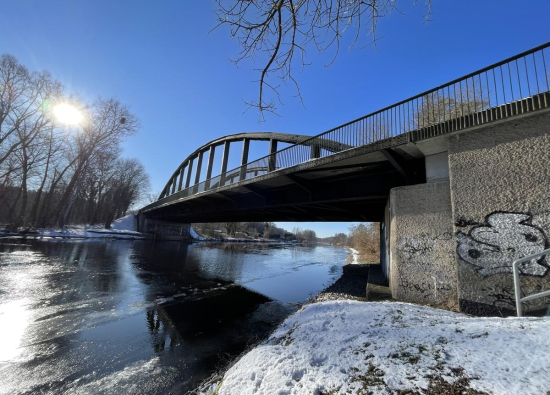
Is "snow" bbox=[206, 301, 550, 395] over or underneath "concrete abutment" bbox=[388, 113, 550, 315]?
underneath

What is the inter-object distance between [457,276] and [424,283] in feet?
2.87

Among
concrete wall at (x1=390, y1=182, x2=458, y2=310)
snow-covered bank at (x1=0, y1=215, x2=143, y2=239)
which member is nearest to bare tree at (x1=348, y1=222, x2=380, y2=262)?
concrete wall at (x1=390, y1=182, x2=458, y2=310)

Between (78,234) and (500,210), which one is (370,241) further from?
(78,234)

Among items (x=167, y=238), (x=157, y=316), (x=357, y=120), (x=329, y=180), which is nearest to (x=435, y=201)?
(x=357, y=120)

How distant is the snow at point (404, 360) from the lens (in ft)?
7.27

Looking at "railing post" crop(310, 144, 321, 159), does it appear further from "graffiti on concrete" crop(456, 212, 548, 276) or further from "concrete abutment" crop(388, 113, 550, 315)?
"graffiti on concrete" crop(456, 212, 548, 276)

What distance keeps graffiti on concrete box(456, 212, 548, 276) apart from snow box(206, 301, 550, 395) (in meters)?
2.09

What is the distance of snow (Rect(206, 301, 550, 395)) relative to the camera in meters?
2.22

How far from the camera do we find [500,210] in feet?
16.7

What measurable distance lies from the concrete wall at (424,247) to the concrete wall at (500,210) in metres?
0.51

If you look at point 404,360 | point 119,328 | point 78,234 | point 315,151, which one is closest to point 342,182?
point 315,151

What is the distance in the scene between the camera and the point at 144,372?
436 centimetres

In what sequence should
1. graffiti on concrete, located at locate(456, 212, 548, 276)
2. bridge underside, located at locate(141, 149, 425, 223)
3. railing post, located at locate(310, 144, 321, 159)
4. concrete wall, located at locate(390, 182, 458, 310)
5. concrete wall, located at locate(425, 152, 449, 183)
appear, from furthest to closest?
1. railing post, located at locate(310, 144, 321, 159)
2. bridge underside, located at locate(141, 149, 425, 223)
3. concrete wall, located at locate(425, 152, 449, 183)
4. concrete wall, located at locate(390, 182, 458, 310)
5. graffiti on concrete, located at locate(456, 212, 548, 276)

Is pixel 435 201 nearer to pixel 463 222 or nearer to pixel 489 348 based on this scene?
pixel 463 222
